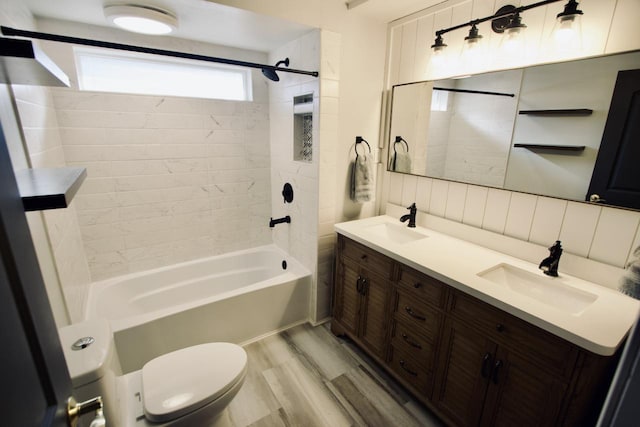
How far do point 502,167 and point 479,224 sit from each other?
1.21 feet

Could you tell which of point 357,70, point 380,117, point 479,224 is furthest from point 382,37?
point 479,224

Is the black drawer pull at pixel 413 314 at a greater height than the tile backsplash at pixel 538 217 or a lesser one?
lesser

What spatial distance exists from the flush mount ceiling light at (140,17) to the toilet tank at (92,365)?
1.57 m

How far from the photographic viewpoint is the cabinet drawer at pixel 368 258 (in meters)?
1.76

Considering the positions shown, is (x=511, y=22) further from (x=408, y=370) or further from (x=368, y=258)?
(x=408, y=370)

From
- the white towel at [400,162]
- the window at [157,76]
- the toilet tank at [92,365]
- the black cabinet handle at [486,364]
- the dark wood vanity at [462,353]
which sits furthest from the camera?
the white towel at [400,162]

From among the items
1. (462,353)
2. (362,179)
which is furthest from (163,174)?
(462,353)

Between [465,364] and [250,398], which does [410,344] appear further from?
[250,398]

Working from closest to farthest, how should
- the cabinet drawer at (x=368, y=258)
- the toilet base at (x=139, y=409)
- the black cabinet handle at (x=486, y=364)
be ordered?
1. the toilet base at (x=139, y=409)
2. the black cabinet handle at (x=486, y=364)
3. the cabinet drawer at (x=368, y=258)

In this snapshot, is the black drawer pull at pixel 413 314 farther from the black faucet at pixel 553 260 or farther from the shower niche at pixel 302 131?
the shower niche at pixel 302 131

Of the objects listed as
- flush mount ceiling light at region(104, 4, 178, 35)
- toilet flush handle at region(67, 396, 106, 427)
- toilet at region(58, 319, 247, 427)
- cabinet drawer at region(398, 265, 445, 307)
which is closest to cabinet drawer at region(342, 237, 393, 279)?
cabinet drawer at region(398, 265, 445, 307)

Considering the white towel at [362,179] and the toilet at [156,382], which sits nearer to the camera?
the toilet at [156,382]

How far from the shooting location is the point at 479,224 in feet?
6.04

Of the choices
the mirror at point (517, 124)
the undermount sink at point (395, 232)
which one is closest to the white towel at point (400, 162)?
the mirror at point (517, 124)
